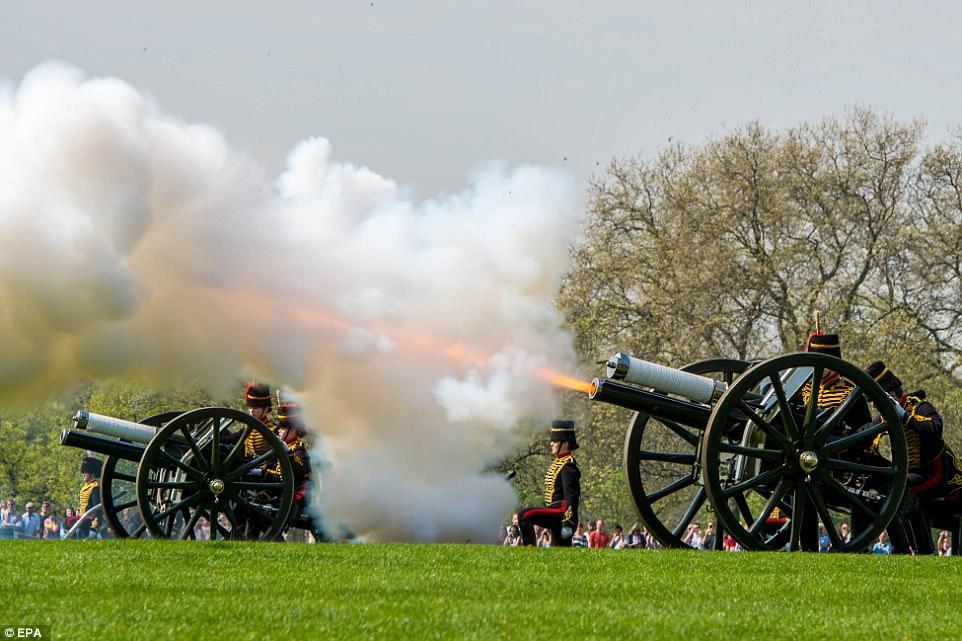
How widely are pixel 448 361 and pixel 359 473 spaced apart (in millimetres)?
1681

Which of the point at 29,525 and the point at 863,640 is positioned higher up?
the point at 29,525

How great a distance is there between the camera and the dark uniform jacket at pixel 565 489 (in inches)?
590

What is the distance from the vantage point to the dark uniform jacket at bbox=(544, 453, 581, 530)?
590 inches

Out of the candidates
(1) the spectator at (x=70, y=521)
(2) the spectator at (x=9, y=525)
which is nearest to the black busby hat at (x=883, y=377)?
(1) the spectator at (x=70, y=521)

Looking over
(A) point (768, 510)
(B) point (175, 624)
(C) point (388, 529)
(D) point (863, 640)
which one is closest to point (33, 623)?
(B) point (175, 624)

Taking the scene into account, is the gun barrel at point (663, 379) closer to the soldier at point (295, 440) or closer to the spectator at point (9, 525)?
the soldier at point (295, 440)

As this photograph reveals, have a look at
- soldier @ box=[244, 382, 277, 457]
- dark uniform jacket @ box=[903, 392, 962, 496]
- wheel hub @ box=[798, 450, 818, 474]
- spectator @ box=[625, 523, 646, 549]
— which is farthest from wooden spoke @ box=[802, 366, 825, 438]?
spectator @ box=[625, 523, 646, 549]

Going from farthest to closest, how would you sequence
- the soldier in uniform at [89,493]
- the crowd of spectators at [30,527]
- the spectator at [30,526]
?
the spectator at [30,526]
the crowd of spectators at [30,527]
the soldier in uniform at [89,493]

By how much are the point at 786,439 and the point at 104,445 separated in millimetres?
7425

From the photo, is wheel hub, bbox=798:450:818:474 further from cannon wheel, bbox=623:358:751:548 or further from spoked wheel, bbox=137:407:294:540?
spoked wheel, bbox=137:407:294:540

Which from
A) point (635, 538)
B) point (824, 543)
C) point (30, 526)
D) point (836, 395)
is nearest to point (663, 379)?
point (836, 395)

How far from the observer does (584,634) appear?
795 cm

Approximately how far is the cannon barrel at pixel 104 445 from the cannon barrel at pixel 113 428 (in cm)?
32

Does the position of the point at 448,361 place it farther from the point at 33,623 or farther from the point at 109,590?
the point at 33,623
